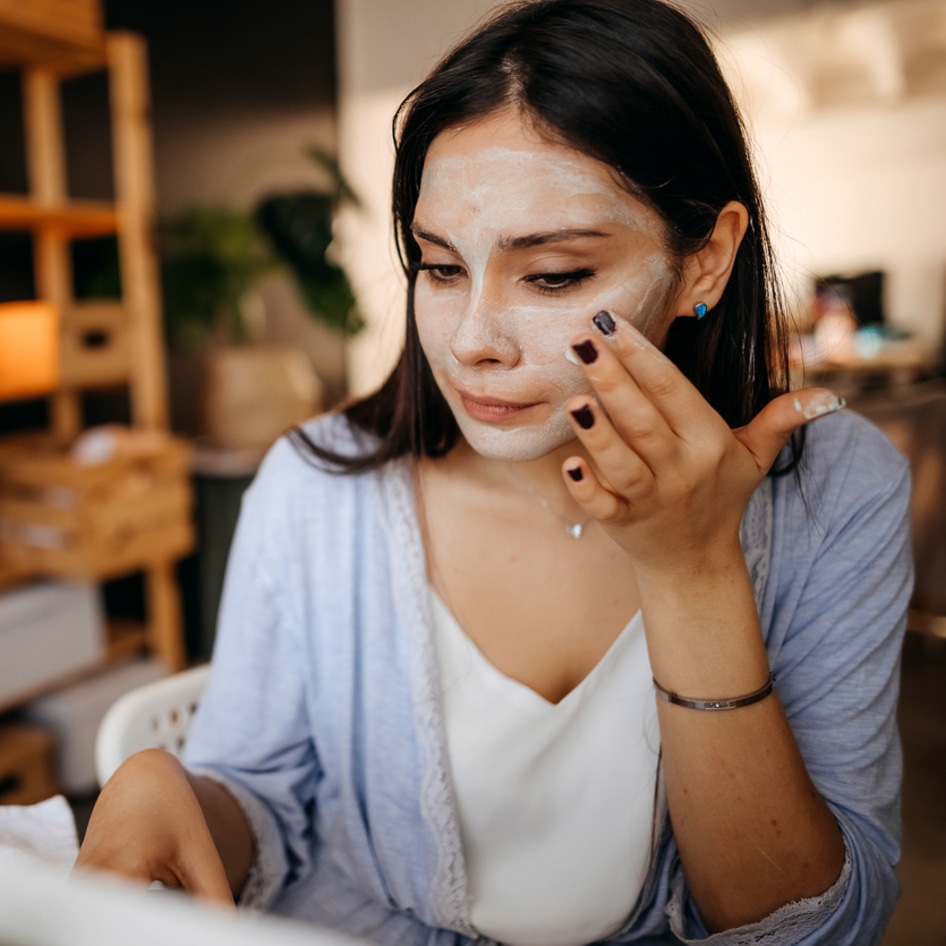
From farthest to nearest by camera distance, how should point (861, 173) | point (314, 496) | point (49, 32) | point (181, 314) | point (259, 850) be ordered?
point (861, 173)
point (181, 314)
point (49, 32)
point (314, 496)
point (259, 850)

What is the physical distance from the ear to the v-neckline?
292 mm

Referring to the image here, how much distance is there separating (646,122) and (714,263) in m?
0.15

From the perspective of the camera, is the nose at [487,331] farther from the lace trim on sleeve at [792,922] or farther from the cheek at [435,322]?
the lace trim on sleeve at [792,922]

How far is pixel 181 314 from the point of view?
228cm

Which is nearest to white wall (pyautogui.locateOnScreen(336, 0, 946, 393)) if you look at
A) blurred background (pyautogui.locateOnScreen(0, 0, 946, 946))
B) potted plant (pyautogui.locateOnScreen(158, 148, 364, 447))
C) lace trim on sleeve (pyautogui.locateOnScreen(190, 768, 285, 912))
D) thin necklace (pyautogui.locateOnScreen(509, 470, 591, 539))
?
blurred background (pyautogui.locateOnScreen(0, 0, 946, 946))

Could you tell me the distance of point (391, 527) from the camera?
2.86ft

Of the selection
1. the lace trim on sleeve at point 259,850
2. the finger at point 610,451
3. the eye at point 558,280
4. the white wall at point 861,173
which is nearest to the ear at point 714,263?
the eye at point 558,280

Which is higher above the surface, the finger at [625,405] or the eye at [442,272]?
the eye at [442,272]

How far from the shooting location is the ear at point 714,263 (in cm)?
74

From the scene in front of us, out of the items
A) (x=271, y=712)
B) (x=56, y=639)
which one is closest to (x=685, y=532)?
(x=271, y=712)

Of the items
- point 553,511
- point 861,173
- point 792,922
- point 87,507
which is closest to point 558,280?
point 553,511

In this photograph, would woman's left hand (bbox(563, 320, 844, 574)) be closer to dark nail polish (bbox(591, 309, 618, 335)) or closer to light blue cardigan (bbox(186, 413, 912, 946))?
dark nail polish (bbox(591, 309, 618, 335))

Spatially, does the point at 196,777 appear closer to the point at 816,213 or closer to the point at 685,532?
the point at 685,532

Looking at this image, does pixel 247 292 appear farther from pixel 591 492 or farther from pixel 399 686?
pixel 591 492
